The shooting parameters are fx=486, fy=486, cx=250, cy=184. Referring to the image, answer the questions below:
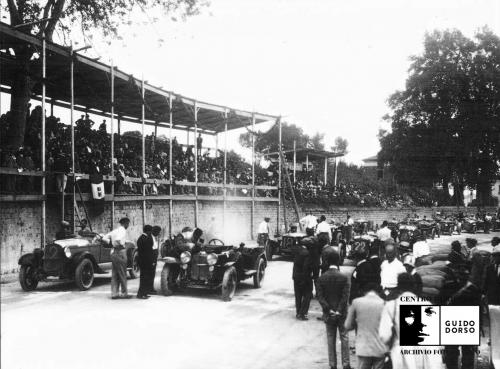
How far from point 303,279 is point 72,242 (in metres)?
6.11

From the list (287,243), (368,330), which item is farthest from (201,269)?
(287,243)

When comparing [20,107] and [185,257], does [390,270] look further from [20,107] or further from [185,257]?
[20,107]

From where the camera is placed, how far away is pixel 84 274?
38.4 ft

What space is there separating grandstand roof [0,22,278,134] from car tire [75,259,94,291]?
21.4ft

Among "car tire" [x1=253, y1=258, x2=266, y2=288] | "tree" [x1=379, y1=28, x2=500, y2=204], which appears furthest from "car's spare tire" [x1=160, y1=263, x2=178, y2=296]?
"tree" [x1=379, y1=28, x2=500, y2=204]

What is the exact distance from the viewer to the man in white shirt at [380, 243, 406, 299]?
27.1 ft

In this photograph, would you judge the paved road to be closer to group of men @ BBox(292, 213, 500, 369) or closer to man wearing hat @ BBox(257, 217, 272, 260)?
group of men @ BBox(292, 213, 500, 369)

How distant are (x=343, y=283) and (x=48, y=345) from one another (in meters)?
4.37

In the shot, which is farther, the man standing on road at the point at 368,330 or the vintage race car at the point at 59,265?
the vintage race car at the point at 59,265

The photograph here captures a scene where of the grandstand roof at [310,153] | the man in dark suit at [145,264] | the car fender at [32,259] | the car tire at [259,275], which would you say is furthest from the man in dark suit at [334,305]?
the grandstand roof at [310,153]

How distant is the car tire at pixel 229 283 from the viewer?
10.7 meters

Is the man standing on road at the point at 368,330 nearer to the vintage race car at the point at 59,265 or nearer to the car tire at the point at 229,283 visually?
the car tire at the point at 229,283

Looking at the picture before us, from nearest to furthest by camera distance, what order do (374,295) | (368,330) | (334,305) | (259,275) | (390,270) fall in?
(368,330) < (374,295) < (334,305) < (390,270) < (259,275)

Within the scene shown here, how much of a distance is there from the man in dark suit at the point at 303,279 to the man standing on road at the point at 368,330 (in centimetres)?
372
